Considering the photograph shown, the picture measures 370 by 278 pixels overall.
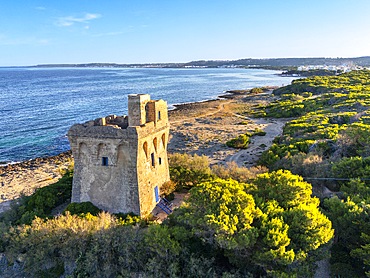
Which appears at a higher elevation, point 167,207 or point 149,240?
point 149,240

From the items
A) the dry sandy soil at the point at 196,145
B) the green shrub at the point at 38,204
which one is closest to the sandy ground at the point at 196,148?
the dry sandy soil at the point at 196,145

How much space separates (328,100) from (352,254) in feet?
160

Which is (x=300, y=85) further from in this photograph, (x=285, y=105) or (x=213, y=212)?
(x=213, y=212)

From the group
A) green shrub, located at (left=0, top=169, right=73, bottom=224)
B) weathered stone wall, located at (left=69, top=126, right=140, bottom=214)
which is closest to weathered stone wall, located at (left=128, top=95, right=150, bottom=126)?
weathered stone wall, located at (left=69, top=126, right=140, bottom=214)

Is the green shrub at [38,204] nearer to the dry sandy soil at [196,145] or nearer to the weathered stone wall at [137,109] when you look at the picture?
the dry sandy soil at [196,145]

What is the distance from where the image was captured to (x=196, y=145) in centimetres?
4275

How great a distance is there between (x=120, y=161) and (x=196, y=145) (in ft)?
80.3

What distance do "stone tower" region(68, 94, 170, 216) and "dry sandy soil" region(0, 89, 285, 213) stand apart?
1061cm

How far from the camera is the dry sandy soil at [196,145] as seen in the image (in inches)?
1259

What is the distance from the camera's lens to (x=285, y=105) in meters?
66.9

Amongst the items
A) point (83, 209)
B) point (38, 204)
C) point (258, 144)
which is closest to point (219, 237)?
point (83, 209)

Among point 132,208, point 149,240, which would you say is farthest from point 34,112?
point 149,240

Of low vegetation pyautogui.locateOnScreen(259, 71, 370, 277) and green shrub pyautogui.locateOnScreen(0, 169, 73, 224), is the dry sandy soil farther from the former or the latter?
low vegetation pyautogui.locateOnScreen(259, 71, 370, 277)

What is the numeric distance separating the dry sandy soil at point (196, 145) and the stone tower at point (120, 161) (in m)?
10.6
